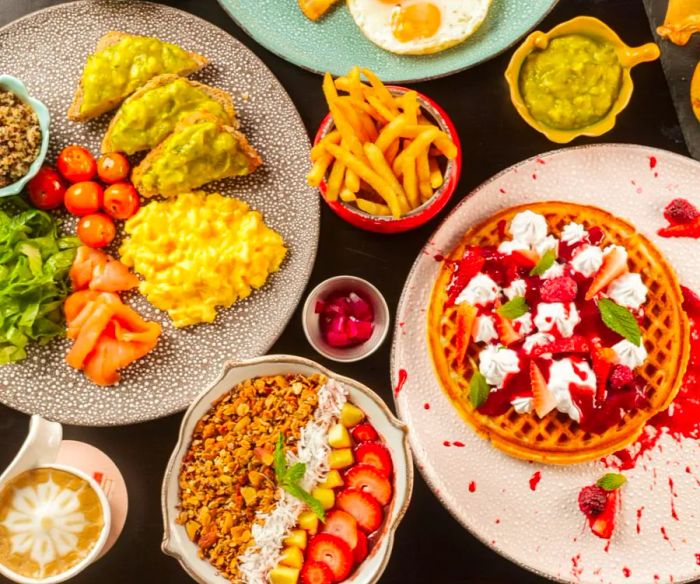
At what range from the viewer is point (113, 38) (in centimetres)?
356

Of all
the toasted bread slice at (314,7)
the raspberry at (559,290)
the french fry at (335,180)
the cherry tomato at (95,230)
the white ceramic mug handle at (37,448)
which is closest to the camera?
the white ceramic mug handle at (37,448)

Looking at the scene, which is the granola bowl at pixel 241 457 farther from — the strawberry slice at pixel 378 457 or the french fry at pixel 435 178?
the french fry at pixel 435 178

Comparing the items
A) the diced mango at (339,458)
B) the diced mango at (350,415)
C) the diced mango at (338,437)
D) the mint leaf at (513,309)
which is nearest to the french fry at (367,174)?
the mint leaf at (513,309)

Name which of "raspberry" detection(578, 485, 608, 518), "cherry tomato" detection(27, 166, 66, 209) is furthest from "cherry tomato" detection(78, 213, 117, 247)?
"raspberry" detection(578, 485, 608, 518)

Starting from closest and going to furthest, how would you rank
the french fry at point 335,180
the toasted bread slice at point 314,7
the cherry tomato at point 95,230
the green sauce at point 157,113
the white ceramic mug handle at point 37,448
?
the white ceramic mug handle at point 37,448 < the french fry at point 335,180 < the green sauce at point 157,113 < the cherry tomato at point 95,230 < the toasted bread slice at point 314,7

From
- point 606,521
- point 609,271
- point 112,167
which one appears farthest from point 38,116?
point 606,521

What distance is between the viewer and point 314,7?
366cm

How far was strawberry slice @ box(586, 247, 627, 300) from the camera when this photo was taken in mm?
3367

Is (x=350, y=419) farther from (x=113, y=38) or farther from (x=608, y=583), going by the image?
(x=113, y=38)

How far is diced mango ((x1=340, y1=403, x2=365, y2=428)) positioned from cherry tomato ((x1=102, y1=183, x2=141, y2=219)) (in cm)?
149

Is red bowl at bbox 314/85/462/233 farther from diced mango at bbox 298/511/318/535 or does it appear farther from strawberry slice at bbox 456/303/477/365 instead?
diced mango at bbox 298/511/318/535

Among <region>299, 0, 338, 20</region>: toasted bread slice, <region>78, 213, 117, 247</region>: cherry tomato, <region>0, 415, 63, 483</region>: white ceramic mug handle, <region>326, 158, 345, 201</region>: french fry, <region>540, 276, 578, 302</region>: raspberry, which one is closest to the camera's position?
<region>0, 415, 63, 483</region>: white ceramic mug handle

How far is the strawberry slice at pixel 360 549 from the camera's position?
10.7 ft

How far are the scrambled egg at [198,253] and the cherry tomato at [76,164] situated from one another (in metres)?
0.33
